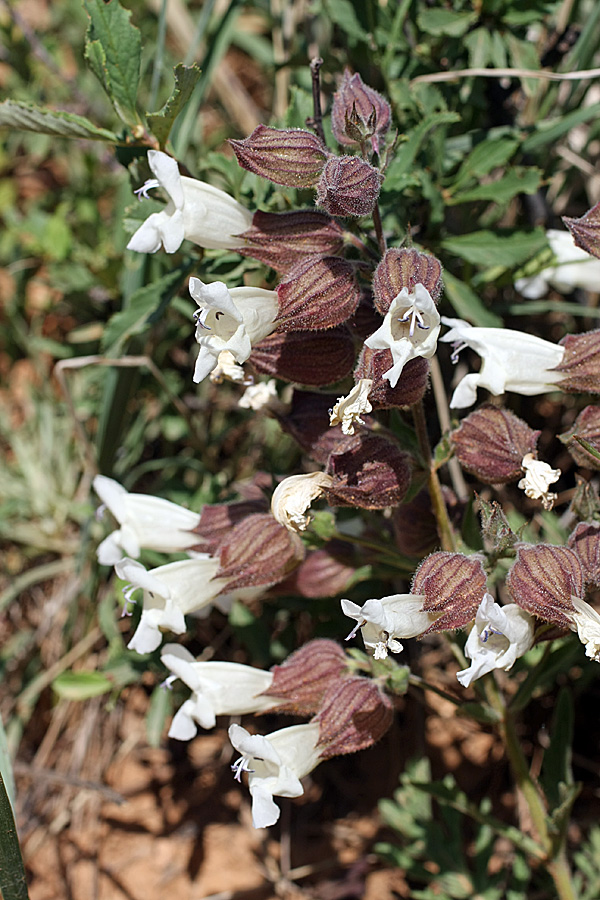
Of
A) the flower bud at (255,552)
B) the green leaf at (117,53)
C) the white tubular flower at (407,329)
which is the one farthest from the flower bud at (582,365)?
the green leaf at (117,53)

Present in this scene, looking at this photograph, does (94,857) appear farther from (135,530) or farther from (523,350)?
(523,350)

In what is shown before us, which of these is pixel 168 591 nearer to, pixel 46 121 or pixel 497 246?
pixel 46 121

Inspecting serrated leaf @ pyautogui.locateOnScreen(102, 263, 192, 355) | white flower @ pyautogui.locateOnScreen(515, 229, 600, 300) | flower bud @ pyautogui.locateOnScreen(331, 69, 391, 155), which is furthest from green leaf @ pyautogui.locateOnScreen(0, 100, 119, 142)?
white flower @ pyautogui.locateOnScreen(515, 229, 600, 300)

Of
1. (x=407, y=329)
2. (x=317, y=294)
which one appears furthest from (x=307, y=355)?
(x=407, y=329)

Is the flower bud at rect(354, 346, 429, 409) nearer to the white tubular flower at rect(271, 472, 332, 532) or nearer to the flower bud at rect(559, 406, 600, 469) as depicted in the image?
the white tubular flower at rect(271, 472, 332, 532)

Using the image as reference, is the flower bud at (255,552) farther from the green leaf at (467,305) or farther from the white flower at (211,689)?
the green leaf at (467,305)

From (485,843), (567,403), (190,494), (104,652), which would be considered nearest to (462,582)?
(485,843)
